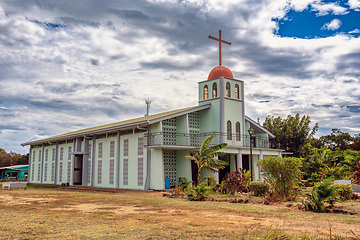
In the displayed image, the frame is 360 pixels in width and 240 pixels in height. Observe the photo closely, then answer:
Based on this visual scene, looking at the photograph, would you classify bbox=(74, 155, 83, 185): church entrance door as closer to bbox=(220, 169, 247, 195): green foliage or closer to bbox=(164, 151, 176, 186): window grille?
bbox=(164, 151, 176, 186): window grille

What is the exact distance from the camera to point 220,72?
27.9 m

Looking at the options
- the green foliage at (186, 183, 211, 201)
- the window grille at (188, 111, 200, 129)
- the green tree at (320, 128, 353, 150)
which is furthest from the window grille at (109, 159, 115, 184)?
the green tree at (320, 128, 353, 150)

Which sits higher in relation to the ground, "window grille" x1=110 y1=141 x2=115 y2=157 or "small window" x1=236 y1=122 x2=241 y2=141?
"small window" x1=236 y1=122 x2=241 y2=141

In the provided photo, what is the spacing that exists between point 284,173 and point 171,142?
430 inches

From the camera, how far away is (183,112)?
25.4m

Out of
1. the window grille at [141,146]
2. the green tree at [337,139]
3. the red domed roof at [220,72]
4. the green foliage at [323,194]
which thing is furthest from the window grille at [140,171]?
the green tree at [337,139]

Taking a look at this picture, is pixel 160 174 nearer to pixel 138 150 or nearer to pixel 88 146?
pixel 138 150

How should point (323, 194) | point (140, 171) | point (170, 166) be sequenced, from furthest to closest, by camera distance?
point (170, 166)
point (140, 171)
point (323, 194)

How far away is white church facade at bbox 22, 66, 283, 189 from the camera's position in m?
24.2

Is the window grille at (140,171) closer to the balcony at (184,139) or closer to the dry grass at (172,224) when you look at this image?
the balcony at (184,139)

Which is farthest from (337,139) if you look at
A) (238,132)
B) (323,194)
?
(323,194)

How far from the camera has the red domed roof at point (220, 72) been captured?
91.3ft

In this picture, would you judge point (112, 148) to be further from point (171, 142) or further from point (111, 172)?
point (171, 142)

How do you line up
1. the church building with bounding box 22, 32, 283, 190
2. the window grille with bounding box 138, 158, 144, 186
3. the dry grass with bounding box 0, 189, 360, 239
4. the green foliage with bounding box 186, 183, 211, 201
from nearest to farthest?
the dry grass with bounding box 0, 189, 360, 239 → the green foliage with bounding box 186, 183, 211, 201 → the church building with bounding box 22, 32, 283, 190 → the window grille with bounding box 138, 158, 144, 186
